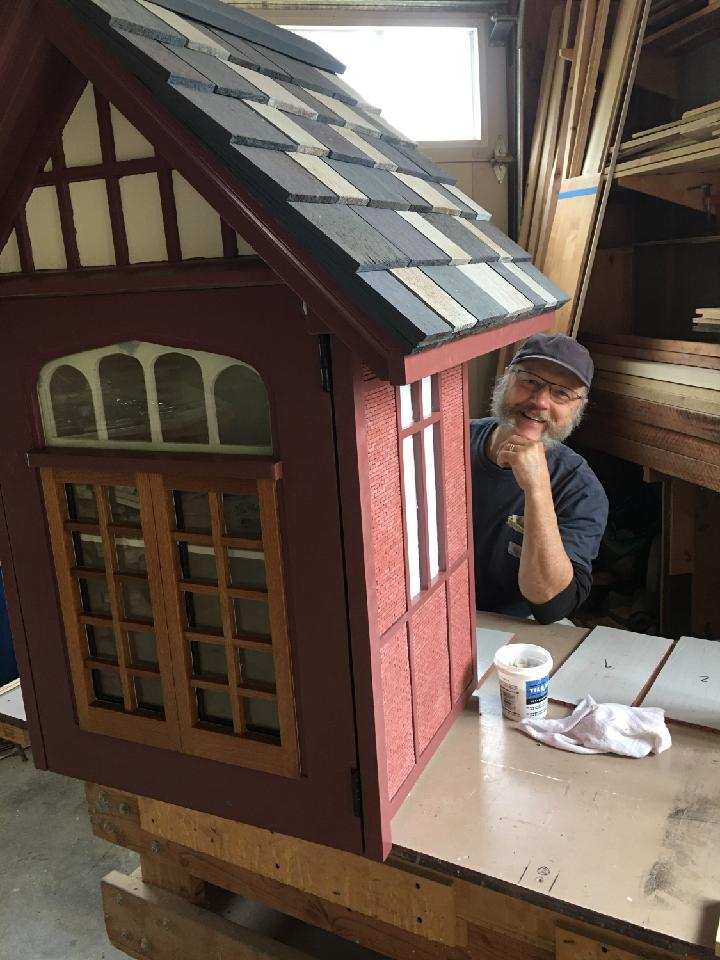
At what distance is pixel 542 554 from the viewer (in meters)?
2.33

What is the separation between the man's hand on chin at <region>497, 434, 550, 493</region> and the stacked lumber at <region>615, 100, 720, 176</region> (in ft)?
7.15

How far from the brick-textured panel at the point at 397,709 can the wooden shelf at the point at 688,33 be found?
13.8 ft

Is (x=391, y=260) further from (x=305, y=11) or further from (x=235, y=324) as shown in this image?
(x=305, y=11)

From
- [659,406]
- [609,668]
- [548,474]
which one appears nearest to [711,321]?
[659,406]

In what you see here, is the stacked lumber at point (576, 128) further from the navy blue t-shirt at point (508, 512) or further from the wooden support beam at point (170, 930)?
the wooden support beam at point (170, 930)

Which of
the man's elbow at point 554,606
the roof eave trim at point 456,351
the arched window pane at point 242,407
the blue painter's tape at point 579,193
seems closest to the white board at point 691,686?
the man's elbow at point 554,606

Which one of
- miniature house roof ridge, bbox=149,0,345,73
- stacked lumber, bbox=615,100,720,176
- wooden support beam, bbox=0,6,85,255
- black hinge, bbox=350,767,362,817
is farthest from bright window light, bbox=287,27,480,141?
black hinge, bbox=350,767,362,817

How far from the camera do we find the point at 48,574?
1.60 meters

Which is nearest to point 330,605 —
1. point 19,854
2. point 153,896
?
point 153,896

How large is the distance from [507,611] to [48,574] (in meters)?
2.04

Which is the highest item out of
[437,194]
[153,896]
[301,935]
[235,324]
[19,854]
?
[437,194]

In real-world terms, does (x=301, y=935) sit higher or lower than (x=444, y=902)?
lower

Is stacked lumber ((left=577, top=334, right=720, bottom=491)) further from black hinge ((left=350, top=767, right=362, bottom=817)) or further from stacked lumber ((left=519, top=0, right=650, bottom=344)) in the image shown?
black hinge ((left=350, top=767, right=362, bottom=817))

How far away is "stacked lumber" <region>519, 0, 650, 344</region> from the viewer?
4.31 metres
